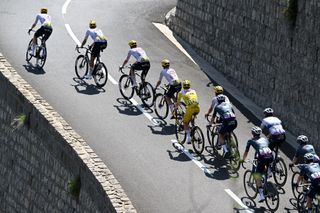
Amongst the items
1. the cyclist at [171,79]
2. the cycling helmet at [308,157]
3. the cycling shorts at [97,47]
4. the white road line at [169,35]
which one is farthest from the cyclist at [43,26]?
the cycling helmet at [308,157]

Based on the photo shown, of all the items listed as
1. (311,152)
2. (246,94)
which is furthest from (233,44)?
(311,152)

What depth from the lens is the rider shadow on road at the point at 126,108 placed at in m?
27.5

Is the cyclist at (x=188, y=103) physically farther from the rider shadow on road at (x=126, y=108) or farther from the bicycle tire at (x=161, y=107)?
the rider shadow on road at (x=126, y=108)

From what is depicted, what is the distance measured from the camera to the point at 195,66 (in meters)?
32.1

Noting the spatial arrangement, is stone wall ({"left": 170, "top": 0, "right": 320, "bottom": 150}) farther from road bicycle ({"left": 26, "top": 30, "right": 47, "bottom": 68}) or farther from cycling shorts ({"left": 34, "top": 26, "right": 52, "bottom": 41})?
road bicycle ({"left": 26, "top": 30, "right": 47, "bottom": 68})

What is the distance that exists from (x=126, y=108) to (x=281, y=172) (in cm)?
608

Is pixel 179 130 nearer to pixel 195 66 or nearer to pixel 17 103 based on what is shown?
pixel 17 103

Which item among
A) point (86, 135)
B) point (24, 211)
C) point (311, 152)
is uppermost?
point (311, 152)

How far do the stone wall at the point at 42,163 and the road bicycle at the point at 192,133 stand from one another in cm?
304

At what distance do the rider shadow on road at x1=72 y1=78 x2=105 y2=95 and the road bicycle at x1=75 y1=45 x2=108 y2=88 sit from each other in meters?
0.15

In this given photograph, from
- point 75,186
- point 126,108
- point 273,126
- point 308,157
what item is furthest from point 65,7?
point 308,157

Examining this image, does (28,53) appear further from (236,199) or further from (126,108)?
(236,199)

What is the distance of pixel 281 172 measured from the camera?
23109mm

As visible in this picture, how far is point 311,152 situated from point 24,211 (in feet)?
25.4
